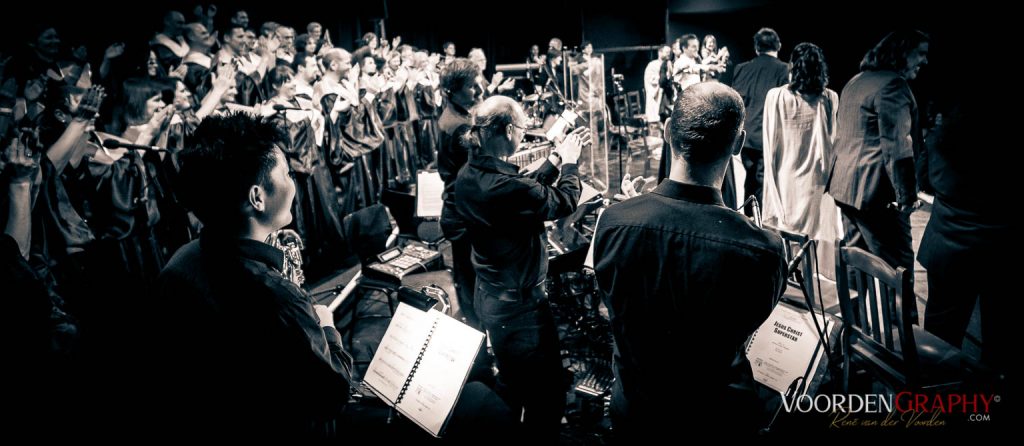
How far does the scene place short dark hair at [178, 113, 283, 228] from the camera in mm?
1283

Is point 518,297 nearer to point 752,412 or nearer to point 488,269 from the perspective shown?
point 488,269

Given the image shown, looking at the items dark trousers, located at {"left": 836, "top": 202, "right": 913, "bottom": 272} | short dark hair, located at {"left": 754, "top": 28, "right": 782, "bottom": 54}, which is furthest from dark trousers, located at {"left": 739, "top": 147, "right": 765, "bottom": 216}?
dark trousers, located at {"left": 836, "top": 202, "right": 913, "bottom": 272}

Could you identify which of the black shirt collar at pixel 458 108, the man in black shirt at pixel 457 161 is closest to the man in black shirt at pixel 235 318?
the man in black shirt at pixel 457 161

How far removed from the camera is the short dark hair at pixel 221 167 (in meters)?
1.28

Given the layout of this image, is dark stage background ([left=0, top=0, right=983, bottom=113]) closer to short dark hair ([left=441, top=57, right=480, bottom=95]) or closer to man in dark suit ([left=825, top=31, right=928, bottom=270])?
man in dark suit ([left=825, top=31, right=928, bottom=270])

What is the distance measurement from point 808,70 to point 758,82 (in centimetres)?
120

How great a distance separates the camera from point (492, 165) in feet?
7.48

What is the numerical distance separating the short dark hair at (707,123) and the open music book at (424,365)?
0.96 meters

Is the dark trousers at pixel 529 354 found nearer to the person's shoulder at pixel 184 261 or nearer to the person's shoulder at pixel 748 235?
the person's shoulder at pixel 748 235

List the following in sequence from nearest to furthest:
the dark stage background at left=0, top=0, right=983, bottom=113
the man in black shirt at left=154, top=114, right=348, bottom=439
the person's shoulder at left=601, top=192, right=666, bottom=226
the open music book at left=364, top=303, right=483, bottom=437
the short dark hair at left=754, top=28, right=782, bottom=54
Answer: the man in black shirt at left=154, top=114, right=348, bottom=439
the person's shoulder at left=601, top=192, right=666, bottom=226
the open music book at left=364, top=303, right=483, bottom=437
the short dark hair at left=754, top=28, right=782, bottom=54
the dark stage background at left=0, top=0, right=983, bottom=113

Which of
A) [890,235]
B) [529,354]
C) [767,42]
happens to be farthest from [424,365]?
[767,42]

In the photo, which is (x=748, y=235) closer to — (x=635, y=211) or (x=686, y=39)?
(x=635, y=211)

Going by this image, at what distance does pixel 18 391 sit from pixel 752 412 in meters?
2.45

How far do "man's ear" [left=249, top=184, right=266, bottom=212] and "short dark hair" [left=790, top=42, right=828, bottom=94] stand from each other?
12.2 ft
